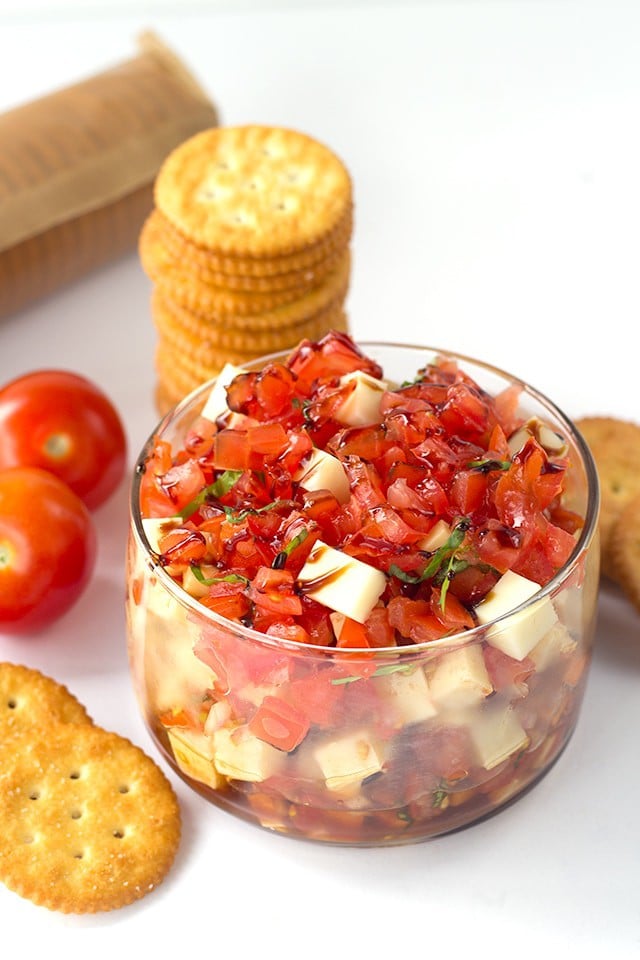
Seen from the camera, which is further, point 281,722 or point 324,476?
point 324,476

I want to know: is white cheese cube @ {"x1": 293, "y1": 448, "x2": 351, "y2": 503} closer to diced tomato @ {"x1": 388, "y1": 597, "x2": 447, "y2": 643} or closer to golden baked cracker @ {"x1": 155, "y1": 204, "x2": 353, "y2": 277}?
diced tomato @ {"x1": 388, "y1": 597, "x2": 447, "y2": 643}

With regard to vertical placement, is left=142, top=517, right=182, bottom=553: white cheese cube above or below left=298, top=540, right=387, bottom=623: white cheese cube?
below

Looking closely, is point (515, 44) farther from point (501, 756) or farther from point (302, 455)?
point (501, 756)

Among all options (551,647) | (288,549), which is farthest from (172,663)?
(551,647)

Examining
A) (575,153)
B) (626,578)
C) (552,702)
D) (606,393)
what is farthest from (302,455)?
(575,153)

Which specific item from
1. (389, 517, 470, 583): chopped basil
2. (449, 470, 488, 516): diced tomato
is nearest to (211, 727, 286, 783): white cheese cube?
(389, 517, 470, 583): chopped basil

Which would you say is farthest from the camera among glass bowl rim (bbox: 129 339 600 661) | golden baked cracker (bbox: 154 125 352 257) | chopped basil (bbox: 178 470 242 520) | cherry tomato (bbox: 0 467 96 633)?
golden baked cracker (bbox: 154 125 352 257)

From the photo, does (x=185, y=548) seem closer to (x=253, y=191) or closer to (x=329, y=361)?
(x=329, y=361)
